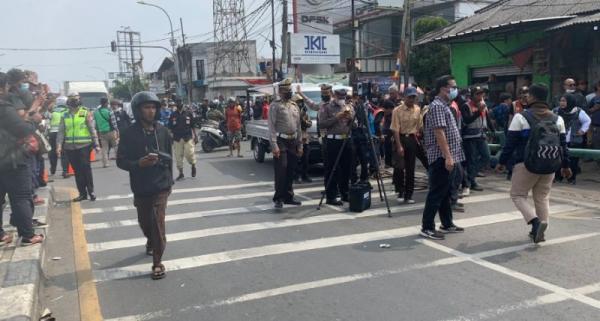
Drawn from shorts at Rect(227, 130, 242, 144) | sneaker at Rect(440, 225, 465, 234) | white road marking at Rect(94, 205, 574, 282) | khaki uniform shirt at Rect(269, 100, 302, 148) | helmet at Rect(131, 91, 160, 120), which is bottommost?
white road marking at Rect(94, 205, 574, 282)

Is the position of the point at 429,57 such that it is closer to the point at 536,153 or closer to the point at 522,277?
the point at 536,153

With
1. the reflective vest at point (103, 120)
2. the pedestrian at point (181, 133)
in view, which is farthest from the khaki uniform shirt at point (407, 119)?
the reflective vest at point (103, 120)

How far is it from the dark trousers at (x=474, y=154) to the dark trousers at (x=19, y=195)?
21.9 ft

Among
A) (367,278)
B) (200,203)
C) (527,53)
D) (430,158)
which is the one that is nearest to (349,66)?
(527,53)

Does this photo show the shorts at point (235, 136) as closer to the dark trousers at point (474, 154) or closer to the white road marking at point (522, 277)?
the dark trousers at point (474, 154)

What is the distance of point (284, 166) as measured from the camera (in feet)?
28.1

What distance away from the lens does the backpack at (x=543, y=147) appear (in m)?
5.86

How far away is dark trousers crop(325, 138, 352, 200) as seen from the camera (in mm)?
8781

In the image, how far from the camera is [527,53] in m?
16.3

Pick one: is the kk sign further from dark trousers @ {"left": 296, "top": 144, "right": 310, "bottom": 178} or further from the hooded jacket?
the hooded jacket

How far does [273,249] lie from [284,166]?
2.46 metres

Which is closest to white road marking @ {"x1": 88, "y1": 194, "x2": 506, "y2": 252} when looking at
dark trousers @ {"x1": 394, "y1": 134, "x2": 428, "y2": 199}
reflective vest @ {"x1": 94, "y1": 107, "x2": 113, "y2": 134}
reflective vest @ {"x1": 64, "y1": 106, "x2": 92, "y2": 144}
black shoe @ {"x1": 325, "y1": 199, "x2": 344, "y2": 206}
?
dark trousers @ {"x1": 394, "y1": 134, "x2": 428, "y2": 199}

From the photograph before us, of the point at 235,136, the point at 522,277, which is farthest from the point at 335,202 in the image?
the point at 235,136

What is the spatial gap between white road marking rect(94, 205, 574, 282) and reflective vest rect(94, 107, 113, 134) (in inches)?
396
